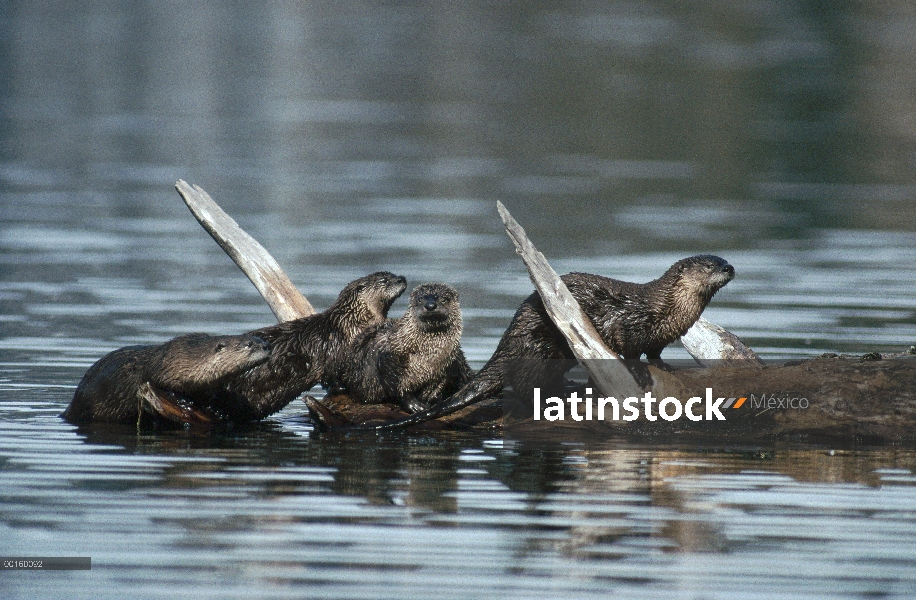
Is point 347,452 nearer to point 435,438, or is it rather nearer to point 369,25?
point 435,438

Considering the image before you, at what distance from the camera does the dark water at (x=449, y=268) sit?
22.7 ft

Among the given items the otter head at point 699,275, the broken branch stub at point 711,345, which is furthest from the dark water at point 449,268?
the broken branch stub at point 711,345

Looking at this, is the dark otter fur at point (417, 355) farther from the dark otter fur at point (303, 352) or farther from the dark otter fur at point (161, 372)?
the dark otter fur at point (161, 372)

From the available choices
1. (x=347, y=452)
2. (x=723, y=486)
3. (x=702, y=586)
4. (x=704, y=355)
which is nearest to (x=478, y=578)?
(x=702, y=586)

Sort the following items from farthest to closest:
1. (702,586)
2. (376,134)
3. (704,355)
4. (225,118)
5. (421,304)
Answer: (225,118) → (376,134) → (704,355) → (421,304) → (702,586)

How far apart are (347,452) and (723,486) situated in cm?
231

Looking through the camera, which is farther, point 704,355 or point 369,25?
point 369,25

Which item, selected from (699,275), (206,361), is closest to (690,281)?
(699,275)

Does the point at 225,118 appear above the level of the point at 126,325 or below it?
above

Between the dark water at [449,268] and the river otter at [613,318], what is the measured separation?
43 centimetres

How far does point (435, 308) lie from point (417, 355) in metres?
0.41

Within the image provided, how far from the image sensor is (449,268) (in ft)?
57.3

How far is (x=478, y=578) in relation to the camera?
6.54 m

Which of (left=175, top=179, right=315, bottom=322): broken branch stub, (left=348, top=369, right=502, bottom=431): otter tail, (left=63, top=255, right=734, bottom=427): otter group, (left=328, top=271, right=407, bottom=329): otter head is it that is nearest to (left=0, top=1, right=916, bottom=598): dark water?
(left=348, top=369, right=502, bottom=431): otter tail
